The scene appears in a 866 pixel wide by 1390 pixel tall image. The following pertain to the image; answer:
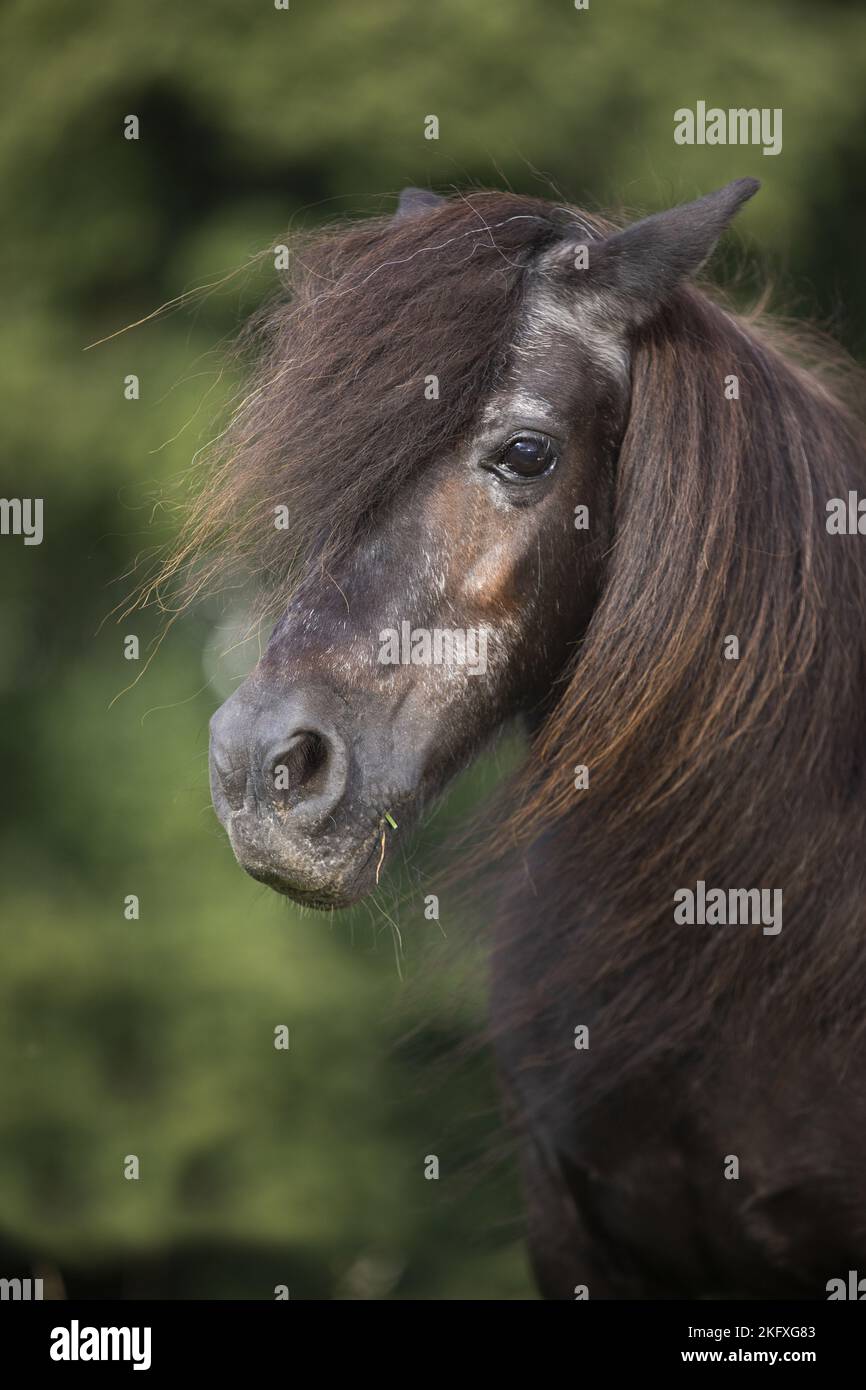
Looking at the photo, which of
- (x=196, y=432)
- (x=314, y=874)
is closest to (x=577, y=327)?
(x=314, y=874)

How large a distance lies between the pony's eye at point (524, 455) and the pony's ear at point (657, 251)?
0.26m

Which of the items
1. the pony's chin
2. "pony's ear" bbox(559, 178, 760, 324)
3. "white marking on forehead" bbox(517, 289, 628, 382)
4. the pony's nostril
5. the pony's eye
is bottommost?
the pony's chin

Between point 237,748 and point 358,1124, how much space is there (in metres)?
2.25

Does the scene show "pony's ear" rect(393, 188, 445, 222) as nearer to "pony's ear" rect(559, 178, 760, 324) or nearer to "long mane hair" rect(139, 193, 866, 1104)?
"long mane hair" rect(139, 193, 866, 1104)

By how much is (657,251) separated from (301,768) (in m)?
0.87

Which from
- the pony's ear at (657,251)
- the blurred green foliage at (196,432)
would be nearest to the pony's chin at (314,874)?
the pony's ear at (657,251)

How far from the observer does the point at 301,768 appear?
1.60 meters

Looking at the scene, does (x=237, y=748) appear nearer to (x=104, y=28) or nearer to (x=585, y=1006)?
(x=585, y=1006)

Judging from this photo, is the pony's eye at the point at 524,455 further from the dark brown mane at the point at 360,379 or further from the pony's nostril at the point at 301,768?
the pony's nostril at the point at 301,768

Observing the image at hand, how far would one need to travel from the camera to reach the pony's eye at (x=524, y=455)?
1.74 m

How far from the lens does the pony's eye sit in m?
1.74

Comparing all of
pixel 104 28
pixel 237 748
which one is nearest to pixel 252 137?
pixel 104 28

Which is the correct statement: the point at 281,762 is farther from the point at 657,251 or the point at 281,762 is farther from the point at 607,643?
the point at 657,251

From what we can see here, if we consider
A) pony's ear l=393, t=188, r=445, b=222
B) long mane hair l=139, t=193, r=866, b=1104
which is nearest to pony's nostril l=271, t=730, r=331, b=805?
long mane hair l=139, t=193, r=866, b=1104
